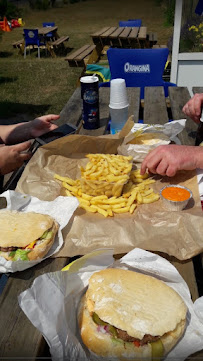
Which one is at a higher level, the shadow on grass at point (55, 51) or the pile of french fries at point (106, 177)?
the pile of french fries at point (106, 177)

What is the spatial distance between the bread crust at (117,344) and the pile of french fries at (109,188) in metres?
0.70

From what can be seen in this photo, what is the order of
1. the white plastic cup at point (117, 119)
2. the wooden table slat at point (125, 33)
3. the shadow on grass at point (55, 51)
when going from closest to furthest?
the white plastic cup at point (117, 119), the wooden table slat at point (125, 33), the shadow on grass at point (55, 51)

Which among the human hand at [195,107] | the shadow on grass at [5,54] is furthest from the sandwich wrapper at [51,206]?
the shadow on grass at [5,54]

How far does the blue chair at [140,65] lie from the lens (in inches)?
171

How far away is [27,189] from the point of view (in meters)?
1.94

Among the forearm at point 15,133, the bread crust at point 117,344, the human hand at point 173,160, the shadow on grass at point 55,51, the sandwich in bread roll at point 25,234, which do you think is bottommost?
the shadow on grass at point 55,51

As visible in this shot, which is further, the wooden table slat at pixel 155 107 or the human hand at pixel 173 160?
the wooden table slat at pixel 155 107

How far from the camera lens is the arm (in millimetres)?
2629

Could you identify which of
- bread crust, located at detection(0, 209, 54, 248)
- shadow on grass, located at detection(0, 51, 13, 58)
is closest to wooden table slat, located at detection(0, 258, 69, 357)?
bread crust, located at detection(0, 209, 54, 248)

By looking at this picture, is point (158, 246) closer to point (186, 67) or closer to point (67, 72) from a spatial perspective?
point (186, 67)

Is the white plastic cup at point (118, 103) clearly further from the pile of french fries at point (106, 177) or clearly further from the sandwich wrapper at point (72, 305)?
the sandwich wrapper at point (72, 305)

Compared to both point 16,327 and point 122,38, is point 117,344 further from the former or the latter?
point 122,38

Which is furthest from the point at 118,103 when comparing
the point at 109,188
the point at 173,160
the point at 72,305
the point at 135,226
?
the point at 72,305

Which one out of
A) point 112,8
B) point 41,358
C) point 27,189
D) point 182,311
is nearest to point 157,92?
point 27,189
